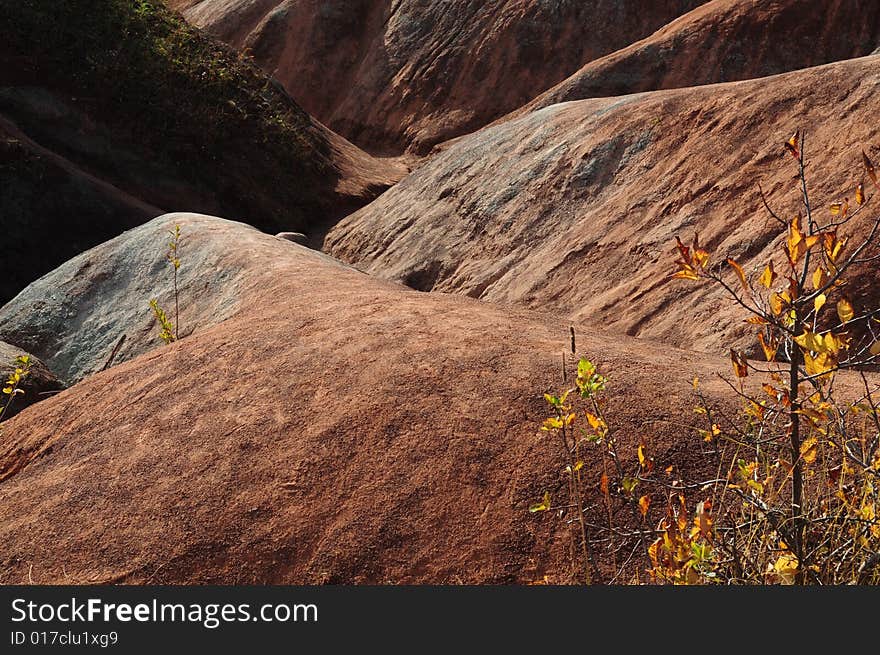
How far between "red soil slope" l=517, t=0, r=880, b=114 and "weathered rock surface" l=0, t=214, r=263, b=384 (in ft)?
31.6

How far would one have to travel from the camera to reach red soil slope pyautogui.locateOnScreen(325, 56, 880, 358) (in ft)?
27.4

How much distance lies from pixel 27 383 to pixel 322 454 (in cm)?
383

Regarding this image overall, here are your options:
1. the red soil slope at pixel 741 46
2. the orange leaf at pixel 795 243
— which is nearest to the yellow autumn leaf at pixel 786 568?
the orange leaf at pixel 795 243

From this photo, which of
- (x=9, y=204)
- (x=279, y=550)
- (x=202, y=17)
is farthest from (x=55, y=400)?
(x=202, y=17)

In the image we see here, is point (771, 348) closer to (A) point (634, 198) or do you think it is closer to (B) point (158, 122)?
(A) point (634, 198)

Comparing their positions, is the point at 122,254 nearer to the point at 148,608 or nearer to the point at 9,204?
the point at 9,204

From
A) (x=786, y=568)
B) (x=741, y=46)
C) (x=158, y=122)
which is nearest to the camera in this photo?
(x=786, y=568)

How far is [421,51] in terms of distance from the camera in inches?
Result: 928

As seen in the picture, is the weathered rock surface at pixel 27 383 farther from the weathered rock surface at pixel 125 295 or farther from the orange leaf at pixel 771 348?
the orange leaf at pixel 771 348

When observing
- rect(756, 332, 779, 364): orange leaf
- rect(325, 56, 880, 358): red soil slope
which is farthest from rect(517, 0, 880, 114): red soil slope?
rect(756, 332, 779, 364): orange leaf

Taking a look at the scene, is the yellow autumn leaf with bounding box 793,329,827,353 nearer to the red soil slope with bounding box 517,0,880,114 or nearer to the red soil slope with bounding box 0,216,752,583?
the red soil slope with bounding box 0,216,752,583

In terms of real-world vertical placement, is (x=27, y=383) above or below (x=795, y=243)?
below

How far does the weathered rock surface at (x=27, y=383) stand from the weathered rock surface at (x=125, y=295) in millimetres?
1364

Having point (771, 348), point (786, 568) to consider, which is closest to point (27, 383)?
point (771, 348)
